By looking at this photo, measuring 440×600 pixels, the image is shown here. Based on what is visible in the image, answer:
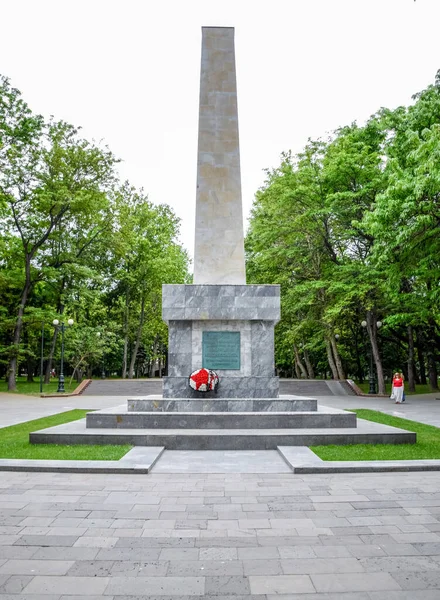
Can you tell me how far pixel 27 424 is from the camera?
13.0 m

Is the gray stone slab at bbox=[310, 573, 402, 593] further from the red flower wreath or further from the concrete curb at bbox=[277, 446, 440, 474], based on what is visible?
the red flower wreath

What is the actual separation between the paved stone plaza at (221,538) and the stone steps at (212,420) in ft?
10.7

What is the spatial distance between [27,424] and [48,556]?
9.74 meters

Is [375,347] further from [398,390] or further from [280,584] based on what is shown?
[280,584]

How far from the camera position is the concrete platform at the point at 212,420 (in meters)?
10.1

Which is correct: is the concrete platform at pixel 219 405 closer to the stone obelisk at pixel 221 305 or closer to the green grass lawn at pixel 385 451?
the stone obelisk at pixel 221 305

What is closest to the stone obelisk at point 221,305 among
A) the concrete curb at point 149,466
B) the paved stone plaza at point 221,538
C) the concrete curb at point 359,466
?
the concrete curb at point 359,466

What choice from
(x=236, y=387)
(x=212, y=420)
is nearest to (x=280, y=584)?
(x=212, y=420)

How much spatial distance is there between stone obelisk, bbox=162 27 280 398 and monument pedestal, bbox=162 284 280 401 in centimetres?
2

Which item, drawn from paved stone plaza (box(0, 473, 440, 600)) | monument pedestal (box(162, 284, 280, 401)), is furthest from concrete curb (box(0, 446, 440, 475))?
monument pedestal (box(162, 284, 280, 401))

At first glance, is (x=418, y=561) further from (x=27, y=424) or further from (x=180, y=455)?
(x=27, y=424)

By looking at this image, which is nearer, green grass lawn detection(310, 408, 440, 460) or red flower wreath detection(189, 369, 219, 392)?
green grass lawn detection(310, 408, 440, 460)

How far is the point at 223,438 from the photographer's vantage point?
9.14 metres

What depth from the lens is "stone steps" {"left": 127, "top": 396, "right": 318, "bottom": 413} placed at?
1112cm
